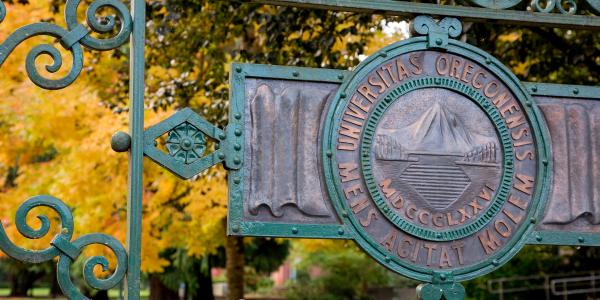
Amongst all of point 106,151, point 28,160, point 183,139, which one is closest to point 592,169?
point 183,139

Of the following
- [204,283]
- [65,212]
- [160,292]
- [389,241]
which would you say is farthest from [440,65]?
[160,292]

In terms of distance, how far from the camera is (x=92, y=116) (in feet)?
43.2

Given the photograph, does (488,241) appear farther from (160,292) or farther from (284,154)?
(160,292)

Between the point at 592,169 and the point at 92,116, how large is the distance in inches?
391

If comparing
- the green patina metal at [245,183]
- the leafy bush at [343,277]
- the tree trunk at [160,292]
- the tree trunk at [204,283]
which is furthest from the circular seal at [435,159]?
the leafy bush at [343,277]

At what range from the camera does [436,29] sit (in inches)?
181

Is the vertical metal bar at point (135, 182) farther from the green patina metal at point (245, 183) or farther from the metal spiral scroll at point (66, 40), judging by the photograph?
the green patina metal at point (245, 183)

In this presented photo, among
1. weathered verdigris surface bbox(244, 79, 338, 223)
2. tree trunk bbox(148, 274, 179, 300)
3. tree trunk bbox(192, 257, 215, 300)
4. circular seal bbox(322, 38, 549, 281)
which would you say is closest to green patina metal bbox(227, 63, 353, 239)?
weathered verdigris surface bbox(244, 79, 338, 223)

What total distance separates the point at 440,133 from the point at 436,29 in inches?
24.4

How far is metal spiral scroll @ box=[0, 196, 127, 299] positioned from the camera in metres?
3.84

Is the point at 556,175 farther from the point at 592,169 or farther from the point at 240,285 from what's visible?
the point at 240,285

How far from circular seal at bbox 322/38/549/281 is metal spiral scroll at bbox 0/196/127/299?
122 centimetres

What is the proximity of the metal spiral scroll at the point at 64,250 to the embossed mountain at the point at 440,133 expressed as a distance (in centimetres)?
171

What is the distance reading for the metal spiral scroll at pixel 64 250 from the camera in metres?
3.84
